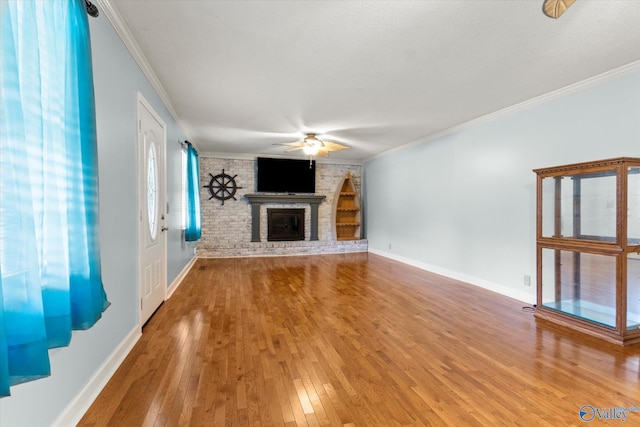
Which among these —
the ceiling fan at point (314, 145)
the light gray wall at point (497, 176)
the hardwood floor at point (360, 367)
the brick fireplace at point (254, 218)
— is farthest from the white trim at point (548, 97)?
the brick fireplace at point (254, 218)

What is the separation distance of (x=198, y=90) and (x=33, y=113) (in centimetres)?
253

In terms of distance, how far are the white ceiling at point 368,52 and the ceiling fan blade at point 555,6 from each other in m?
0.44

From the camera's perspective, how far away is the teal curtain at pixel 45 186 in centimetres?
99

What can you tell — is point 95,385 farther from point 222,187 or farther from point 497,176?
point 222,187

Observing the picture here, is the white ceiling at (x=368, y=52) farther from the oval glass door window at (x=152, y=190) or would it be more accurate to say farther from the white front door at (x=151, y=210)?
the oval glass door window at (x=152, y=190)

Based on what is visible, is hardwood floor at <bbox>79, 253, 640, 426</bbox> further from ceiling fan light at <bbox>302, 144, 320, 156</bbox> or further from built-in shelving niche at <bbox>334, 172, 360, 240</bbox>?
built-in shelving niche at <bbox>334, 172, 360, 240</bbox>

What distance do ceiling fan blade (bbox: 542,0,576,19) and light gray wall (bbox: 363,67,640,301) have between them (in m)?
2.06

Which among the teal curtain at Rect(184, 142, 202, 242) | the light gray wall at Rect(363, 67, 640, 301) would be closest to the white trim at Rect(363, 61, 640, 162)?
the light gray wall at Rect(363, 67, 640, 301)

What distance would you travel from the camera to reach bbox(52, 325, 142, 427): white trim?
152 centimetres

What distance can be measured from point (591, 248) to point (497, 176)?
1.55 meters

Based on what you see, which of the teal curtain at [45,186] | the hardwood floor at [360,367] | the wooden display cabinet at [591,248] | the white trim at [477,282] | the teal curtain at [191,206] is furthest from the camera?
the teal curtain at [191,206]

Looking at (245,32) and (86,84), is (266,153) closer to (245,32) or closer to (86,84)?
(245,32)

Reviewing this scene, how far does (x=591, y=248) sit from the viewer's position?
283cm

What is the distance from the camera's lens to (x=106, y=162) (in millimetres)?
2051
